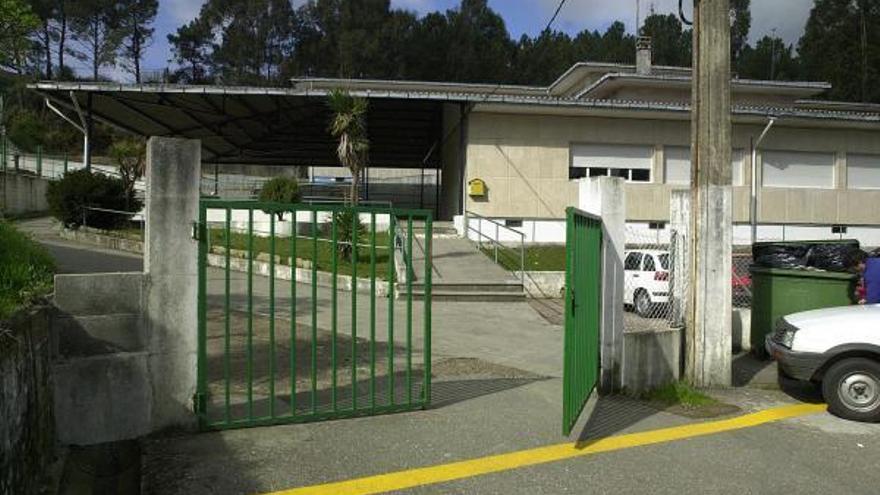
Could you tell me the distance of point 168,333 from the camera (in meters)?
5.97

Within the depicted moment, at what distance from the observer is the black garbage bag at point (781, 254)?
1178 centimetres

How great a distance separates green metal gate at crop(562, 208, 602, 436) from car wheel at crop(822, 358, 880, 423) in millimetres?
2312

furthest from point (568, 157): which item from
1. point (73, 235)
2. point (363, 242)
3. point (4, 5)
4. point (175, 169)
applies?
point (175, 169)

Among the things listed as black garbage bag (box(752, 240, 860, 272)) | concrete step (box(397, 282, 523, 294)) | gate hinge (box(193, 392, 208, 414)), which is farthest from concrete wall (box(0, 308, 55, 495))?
concrete step (box(397, 282, 523, 294))

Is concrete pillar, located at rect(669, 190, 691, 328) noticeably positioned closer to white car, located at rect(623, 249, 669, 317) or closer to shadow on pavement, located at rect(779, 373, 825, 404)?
shadow on pavement, located at rect(779, 373, 825, 404)

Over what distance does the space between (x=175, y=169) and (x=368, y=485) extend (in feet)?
9.06

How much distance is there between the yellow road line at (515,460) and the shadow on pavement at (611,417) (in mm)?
117

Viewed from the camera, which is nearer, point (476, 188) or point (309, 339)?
point (309, 339)

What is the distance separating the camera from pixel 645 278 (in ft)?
50.0

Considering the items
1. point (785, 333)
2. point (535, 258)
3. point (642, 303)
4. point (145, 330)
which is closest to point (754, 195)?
point (535, 258)

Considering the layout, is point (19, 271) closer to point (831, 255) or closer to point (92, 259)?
point (831, 255)

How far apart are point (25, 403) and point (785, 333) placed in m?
7.21

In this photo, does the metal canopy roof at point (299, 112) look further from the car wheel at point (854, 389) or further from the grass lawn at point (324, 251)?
the car wheel at point (854, 389)

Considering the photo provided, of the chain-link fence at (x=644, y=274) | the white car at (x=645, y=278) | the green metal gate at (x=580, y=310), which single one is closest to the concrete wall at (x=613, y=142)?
the chain-link fence at (x=644, y=274)
